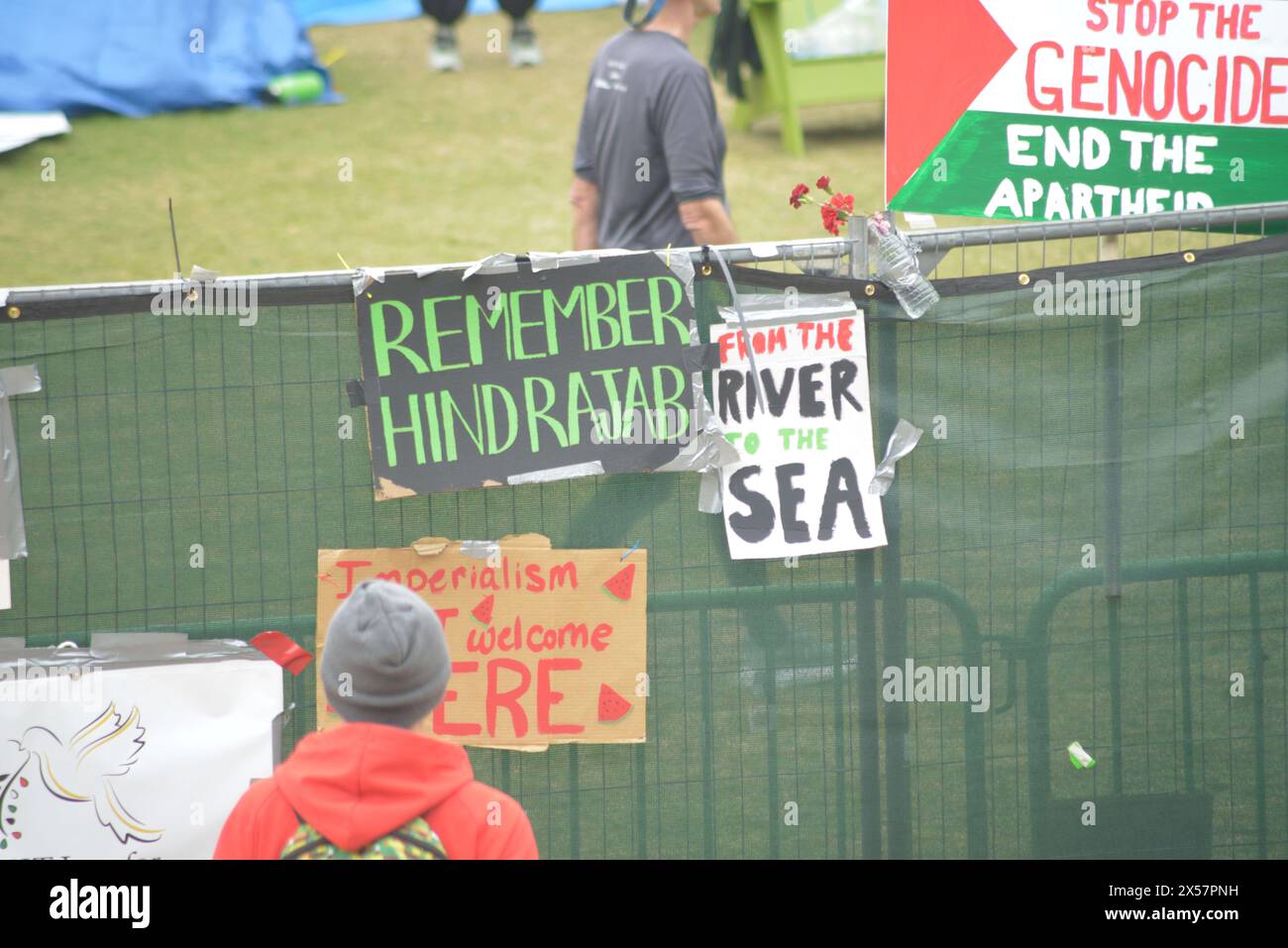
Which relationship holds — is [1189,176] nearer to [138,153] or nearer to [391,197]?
[391,197]

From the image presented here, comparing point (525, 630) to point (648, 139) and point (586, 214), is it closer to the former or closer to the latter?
point (648, 139)

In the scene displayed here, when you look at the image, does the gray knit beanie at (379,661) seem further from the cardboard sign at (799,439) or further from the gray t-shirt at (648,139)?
the gray t-shirt at (648,139)

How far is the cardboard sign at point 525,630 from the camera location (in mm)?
3850

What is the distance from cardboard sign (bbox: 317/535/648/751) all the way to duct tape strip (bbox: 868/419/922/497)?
662 millimetres

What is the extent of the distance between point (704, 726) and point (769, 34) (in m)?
9.52

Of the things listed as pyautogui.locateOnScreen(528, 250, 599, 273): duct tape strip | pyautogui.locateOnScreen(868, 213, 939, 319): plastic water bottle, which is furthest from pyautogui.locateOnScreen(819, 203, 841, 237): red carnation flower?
pyautogui.locateOnScreen(528, 250, 599, 273): duct tape strip

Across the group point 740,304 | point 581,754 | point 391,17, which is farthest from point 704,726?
point 391,17

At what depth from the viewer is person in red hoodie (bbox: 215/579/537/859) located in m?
2.35

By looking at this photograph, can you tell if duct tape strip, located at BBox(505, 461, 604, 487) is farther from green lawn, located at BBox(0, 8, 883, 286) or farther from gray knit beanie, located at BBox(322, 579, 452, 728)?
green lawn, located at BBox(0, 8, 883, 286)

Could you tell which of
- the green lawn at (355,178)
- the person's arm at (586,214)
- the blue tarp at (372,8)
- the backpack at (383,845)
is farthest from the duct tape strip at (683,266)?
the blue tarp at (372,8)

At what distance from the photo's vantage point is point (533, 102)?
1392 centimetres

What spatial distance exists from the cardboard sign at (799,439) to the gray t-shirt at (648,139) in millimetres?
1896

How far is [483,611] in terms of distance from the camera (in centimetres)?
386

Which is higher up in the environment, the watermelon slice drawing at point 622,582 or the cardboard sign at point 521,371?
the cardboard sign at point 521,371
